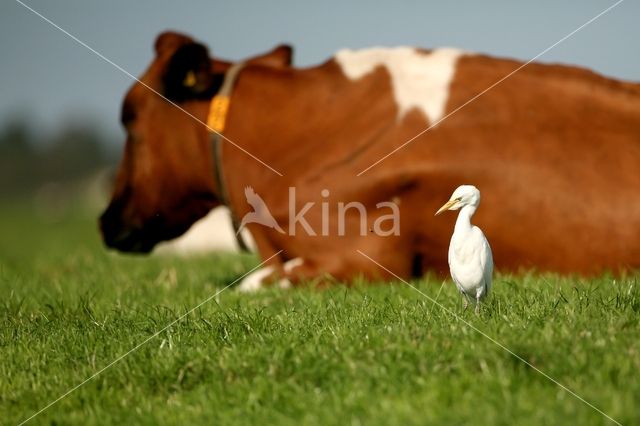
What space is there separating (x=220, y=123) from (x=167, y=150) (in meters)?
0.46

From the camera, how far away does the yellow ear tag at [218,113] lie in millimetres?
5707

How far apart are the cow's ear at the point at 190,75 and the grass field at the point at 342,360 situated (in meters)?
1.84

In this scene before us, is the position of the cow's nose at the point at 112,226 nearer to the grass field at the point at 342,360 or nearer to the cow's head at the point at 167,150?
the cow's head at the point at 167,150

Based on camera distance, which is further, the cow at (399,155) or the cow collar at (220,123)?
the cow collar at (220,123)

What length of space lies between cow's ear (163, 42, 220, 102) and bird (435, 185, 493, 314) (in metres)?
2.78

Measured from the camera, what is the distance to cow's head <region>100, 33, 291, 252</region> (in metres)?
5.84

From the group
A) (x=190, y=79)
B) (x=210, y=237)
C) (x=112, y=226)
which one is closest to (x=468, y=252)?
(x=190, y=79)

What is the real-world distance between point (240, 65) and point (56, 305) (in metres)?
2.07

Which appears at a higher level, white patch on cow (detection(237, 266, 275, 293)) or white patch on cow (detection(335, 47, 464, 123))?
white patch on cow (detection(335, 47, 464, 123))

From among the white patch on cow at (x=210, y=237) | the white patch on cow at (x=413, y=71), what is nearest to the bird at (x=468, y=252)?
the white patch on cow at (x=413, y=71)

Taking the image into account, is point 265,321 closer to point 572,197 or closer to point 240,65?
point 572,197

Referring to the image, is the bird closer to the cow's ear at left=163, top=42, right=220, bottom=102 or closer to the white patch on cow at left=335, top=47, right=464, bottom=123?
the white patch on cow at left=335, top=47, right=464, bottom=123

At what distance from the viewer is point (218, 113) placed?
5.75 metres

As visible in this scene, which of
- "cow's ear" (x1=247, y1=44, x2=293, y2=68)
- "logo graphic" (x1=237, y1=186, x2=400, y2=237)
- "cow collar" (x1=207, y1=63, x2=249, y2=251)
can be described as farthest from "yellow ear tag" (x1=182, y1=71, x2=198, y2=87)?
"logo graphic" (x1=237, y1=186, x2=400, y2=237)
